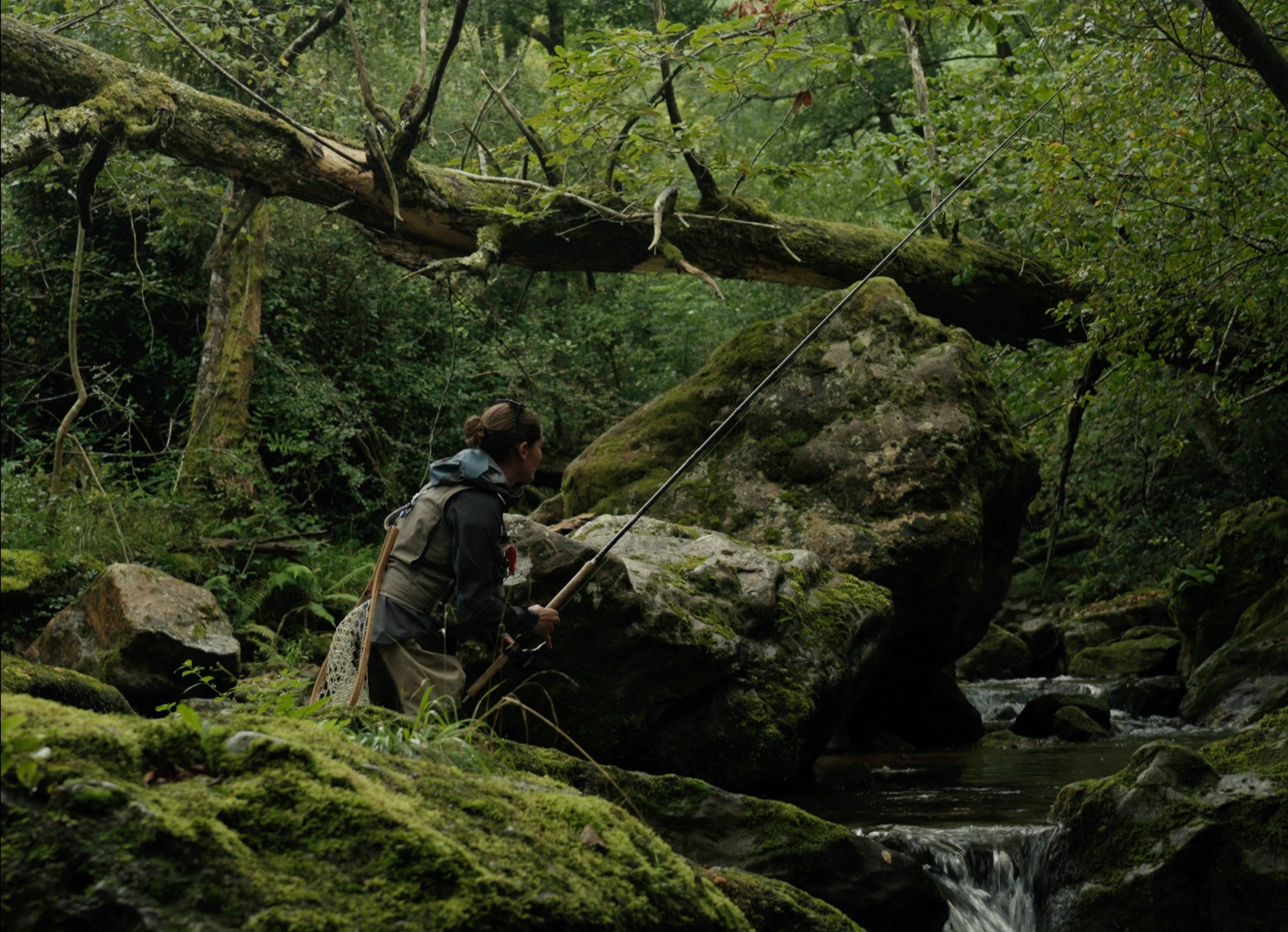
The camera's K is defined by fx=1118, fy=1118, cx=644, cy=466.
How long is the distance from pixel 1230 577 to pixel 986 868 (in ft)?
28.6

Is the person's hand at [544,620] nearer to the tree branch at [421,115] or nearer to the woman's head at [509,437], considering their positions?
the woman's head at [509,437]

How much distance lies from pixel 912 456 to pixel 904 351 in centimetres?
123

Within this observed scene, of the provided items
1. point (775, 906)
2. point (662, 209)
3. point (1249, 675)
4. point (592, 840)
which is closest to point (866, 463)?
point (662, 209)

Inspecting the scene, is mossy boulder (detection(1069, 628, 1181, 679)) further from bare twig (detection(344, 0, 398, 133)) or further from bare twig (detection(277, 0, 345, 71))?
bare twig (detection(277, 0, 345, 71))

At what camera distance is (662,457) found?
9867mm

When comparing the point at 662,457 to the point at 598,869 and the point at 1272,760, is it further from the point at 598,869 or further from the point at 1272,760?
the point at 598,869

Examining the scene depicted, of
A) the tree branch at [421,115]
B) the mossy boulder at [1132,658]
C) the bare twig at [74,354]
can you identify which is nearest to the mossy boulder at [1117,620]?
the mossy boulder at [1132,658]

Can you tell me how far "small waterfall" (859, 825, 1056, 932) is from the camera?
4.96m

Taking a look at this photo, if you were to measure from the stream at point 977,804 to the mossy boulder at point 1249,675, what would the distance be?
300 millimetres

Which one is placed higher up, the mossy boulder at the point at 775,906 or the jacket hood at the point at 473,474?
the jacket hood at the point at 473,474

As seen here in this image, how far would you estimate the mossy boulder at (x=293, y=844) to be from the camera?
172 centimetres

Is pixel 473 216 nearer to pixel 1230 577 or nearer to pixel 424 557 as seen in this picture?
pixel 424 557

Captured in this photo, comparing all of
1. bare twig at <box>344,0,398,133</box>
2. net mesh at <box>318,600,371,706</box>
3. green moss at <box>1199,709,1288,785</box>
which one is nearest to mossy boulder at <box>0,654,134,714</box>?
net mesh at <box>318,600,371,706</box>

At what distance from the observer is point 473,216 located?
8.92 m
